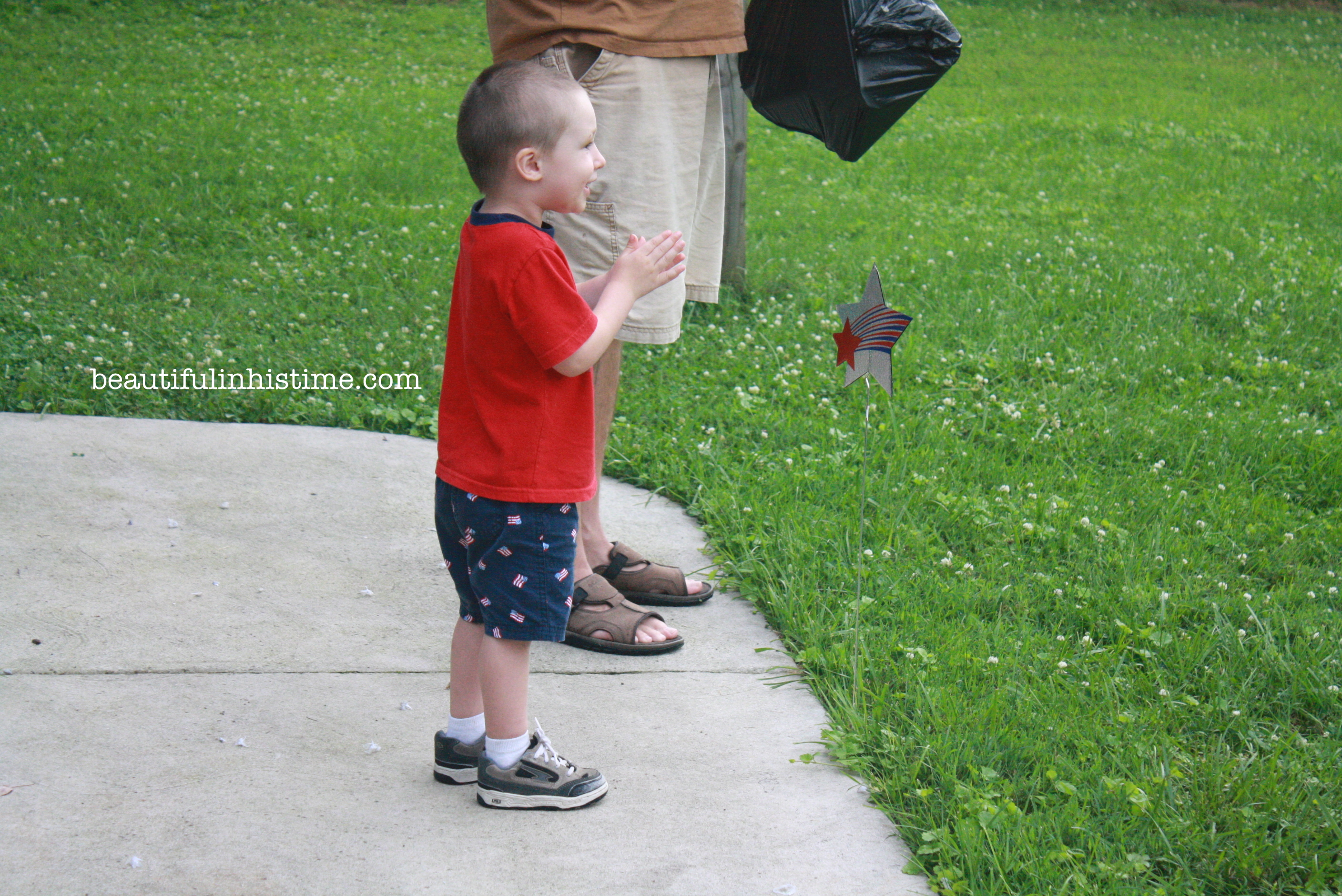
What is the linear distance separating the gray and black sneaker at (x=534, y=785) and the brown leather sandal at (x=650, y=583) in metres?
0.84

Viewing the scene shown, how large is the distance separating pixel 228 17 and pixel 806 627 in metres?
12.6

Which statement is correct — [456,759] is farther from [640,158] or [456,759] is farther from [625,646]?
[640,158]

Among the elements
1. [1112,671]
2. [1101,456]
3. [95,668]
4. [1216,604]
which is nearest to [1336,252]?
[1101,456]

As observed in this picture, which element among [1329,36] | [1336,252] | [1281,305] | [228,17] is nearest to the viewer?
[1281,305]

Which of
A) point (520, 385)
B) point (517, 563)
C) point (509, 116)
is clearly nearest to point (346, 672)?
point (517, 563)

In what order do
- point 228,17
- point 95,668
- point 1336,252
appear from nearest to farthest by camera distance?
point 95,668, point 1336,252, point 228,17

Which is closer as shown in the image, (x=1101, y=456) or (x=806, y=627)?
(x=806, y=627)

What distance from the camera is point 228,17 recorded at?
13.1 meters

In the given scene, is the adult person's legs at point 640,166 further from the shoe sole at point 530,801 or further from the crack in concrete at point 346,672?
the shoe sole at point 530,801

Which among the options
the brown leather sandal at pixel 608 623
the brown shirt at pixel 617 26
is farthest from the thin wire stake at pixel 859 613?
the brown shirt at pixel 617 26

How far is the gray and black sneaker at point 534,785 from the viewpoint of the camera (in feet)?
7.34

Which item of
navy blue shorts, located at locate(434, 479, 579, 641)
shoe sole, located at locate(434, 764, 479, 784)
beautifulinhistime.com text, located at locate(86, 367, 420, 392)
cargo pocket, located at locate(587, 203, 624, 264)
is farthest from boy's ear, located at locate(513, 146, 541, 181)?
beautifulinhistime.com text, located at locate(86, 367, 420, 392)

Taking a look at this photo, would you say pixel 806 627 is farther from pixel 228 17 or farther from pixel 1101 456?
pixel 228 17

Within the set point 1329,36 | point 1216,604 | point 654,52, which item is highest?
point 1329,36
